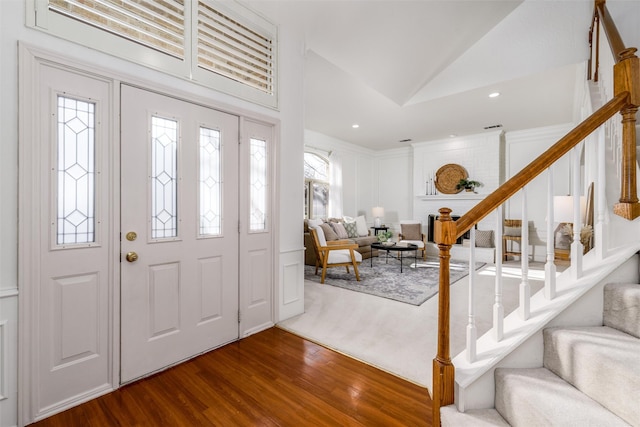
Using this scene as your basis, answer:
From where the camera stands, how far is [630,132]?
1.35 meters

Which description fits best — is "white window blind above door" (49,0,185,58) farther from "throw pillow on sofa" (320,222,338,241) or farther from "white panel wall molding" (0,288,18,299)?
"throw pillow on sofa" (320,222,338,241)

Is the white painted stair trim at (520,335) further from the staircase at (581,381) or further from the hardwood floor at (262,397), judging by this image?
the hardwood floor at (262,397)

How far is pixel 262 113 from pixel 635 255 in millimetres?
2702

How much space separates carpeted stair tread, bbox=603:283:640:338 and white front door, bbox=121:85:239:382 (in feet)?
7.92

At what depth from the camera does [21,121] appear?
149cm

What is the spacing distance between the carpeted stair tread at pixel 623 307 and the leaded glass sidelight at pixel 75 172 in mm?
2831

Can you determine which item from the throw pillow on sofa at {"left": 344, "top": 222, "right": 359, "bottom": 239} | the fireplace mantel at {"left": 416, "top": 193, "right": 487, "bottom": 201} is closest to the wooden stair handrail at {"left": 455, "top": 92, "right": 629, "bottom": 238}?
the throw pillow on sofa at {"left": 344, "top": 222, "right": 359, "bottom": 239}

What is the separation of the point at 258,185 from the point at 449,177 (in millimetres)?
6031

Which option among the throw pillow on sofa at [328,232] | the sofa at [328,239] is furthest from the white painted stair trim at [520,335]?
the throw pillow on sofa at [328,232]

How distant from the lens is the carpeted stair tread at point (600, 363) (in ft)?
3.28

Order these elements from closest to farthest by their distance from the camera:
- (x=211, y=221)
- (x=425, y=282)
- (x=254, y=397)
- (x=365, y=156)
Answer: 1. (x=254, y=397)
2. (x=211, y=221)
3. (x=425, y=282)
4. (x=365, y=156)

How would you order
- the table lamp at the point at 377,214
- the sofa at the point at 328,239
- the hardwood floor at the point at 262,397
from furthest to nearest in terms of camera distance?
the table lamp at the point at 377,214 → the sofa at the point at 328,239 → the hardwood floor at the point at 262,397

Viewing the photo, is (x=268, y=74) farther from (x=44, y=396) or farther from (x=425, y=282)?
(x=425, y=282)

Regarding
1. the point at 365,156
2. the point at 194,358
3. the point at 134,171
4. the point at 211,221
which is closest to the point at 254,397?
the point at 194,358
